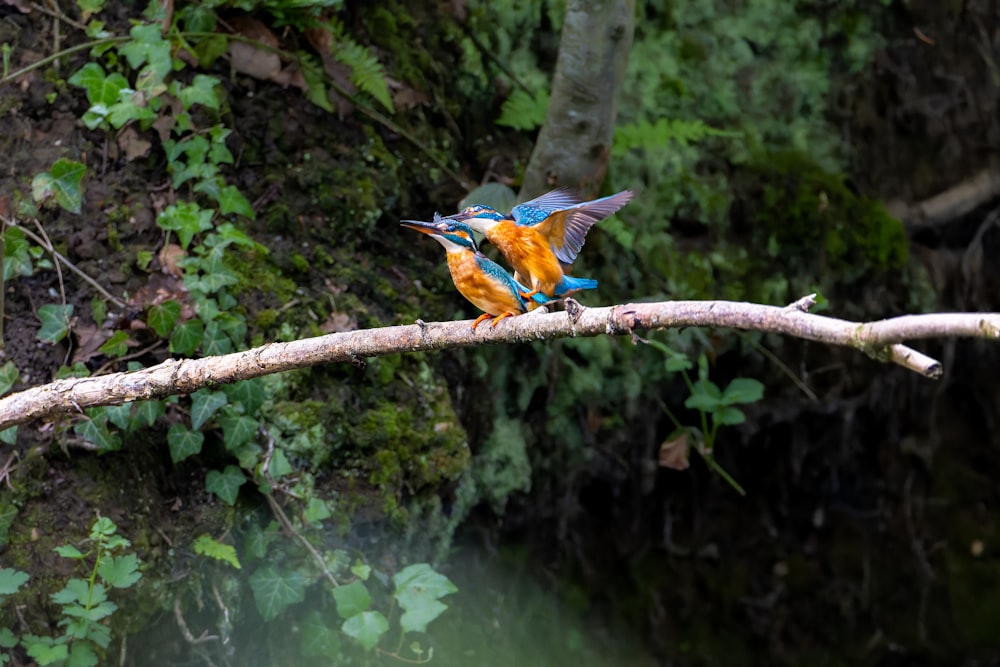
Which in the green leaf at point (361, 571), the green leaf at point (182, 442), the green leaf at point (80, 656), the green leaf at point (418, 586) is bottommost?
the green leaf at point (80, 656)

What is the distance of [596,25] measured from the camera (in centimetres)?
333

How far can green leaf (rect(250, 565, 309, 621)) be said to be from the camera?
272cm

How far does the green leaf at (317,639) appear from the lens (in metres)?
2.84

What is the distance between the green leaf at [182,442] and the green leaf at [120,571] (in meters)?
0.34

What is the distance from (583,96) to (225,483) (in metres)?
1.84

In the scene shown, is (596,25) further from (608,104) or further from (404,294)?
(404,294)

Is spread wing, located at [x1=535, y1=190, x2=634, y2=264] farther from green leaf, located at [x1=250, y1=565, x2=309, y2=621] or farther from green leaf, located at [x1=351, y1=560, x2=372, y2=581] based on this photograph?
green leaf, located at [x1=250, y1=565, x2=309, y2=621]

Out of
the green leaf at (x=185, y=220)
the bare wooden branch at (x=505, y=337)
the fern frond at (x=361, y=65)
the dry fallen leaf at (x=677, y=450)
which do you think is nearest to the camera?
the bare wooden branch at (x=505, y=337)

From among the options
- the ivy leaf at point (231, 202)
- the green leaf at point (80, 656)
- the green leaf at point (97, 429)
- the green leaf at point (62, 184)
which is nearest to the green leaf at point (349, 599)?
the green leaf at point (80, 656)

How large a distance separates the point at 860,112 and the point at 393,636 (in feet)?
11.8

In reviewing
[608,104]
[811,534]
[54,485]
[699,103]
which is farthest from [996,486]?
[54,485]

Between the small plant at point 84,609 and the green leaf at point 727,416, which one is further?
the green leaf at point 727,416

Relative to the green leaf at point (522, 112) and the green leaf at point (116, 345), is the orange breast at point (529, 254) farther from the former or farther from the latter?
the green leaf at point (522, 112)

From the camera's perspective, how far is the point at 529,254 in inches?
97.7
